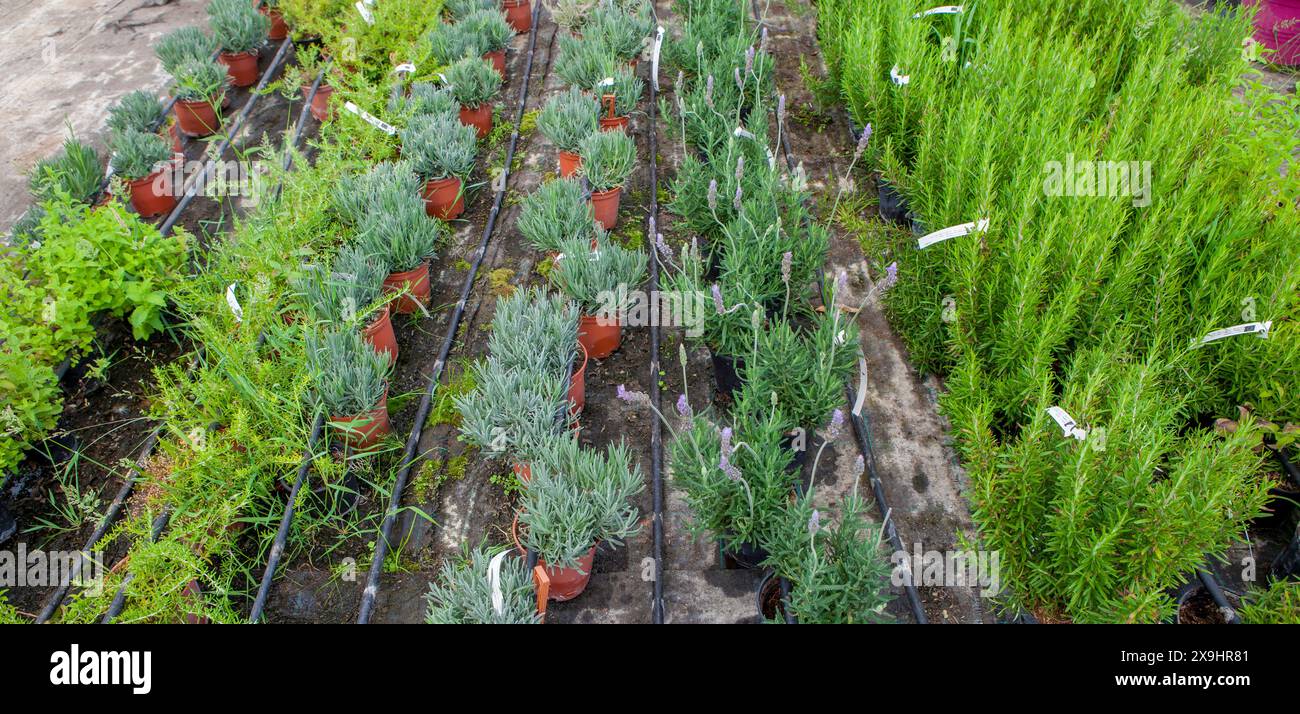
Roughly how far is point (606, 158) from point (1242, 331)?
9.99 feet

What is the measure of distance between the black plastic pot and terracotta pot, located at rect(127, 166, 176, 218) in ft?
12.7

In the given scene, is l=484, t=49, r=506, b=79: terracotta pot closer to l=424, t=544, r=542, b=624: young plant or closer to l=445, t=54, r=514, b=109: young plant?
l=445, t=54, r=514, b=109: young plant

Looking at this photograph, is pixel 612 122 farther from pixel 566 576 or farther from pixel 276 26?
pixel 276 26

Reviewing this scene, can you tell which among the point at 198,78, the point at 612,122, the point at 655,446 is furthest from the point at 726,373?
the point at 198,78

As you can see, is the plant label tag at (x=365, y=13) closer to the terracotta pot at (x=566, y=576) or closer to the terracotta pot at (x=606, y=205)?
the terracotta pot at (x=606, y=205)

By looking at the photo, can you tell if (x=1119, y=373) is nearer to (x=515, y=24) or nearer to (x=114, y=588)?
(x=114, y=588)

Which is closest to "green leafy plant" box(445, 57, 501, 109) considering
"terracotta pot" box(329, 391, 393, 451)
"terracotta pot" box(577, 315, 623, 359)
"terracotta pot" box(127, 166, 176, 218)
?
"terracotta pot" box(127, 166, 176, 218)

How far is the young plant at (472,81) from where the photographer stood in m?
5.27

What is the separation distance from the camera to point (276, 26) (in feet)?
23.1

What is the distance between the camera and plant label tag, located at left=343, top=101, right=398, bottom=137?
4867 mm

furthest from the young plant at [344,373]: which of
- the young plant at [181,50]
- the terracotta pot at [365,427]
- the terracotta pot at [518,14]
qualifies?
the terracotta pot at [518,14]

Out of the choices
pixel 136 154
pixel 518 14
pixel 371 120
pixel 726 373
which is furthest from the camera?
pixel 518 14

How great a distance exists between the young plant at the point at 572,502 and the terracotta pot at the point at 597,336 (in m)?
0.95

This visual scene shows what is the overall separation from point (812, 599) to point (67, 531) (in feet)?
10.6
